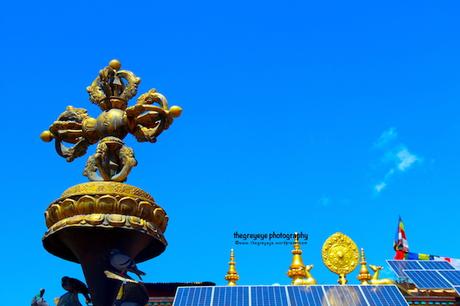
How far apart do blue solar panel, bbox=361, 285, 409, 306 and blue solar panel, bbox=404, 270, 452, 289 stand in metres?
2.25

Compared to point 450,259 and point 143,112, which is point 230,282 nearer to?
point 143,112

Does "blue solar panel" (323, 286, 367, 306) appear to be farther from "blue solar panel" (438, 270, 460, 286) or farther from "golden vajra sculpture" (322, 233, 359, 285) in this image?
"blue solar panel" (438, 270, 460, 286)

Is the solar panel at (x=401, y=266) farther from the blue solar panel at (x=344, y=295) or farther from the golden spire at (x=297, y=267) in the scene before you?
the blue solar panel at (x=344, y=295)

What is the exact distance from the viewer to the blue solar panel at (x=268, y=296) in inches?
586

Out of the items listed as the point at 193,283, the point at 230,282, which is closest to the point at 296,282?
the point at 230,282

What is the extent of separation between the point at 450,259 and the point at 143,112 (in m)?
27.5

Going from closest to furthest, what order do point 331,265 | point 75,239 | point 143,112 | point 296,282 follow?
point 75,239 < point 143,112 < point 296,282 < point 331,265

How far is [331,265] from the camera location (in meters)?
19.5

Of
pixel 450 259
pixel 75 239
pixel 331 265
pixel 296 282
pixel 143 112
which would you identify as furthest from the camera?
pixel 450 259

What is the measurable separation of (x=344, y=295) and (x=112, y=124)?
11.6 m

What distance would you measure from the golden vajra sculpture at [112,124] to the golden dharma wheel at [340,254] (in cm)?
1515

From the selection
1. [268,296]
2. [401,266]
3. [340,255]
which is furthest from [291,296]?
[401,266]

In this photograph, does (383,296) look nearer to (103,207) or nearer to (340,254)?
(340,254)

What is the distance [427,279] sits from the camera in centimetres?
1850
